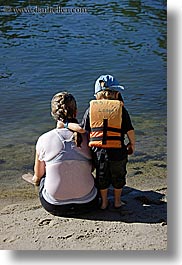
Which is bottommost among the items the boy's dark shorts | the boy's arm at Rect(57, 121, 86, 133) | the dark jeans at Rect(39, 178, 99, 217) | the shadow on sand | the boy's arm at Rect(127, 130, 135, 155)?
the shadow on sand

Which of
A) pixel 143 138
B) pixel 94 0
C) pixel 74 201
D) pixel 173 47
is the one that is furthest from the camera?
pixel 143 138

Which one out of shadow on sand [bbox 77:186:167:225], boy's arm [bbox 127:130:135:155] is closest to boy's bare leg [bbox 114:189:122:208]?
shadow on sand [bbox 77:186:167:225]

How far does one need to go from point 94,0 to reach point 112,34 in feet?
1.32

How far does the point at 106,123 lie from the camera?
205 cm

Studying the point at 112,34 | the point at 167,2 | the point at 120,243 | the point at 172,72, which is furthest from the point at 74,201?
the point at 112,34

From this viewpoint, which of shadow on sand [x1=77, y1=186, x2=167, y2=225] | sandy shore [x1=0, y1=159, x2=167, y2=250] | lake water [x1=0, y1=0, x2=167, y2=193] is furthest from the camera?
lake water [x1=0, y1=0, x2=167, y2=193]

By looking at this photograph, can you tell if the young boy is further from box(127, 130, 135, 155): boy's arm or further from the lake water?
the lake water

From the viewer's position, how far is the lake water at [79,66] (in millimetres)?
2496

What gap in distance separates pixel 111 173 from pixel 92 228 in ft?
0.65

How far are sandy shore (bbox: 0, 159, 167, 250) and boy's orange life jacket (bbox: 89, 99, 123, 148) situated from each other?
10.4 inches

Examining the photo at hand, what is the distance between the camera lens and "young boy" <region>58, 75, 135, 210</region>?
6.73 ft

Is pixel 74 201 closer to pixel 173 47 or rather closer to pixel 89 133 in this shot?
pixel 89 133

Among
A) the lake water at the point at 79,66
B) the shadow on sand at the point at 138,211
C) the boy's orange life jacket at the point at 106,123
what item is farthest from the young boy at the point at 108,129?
the lake water at the point at 79,66

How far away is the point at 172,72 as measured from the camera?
1991mm
